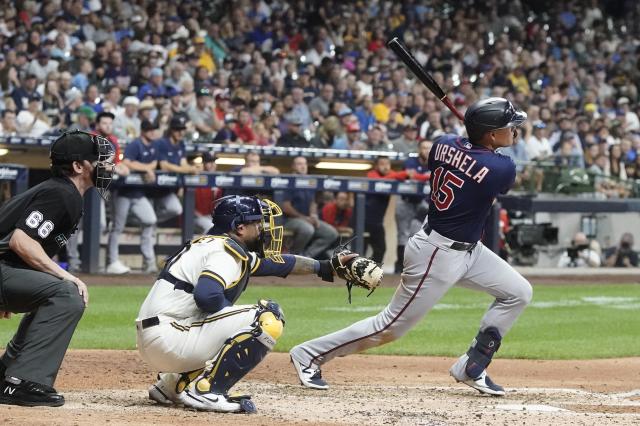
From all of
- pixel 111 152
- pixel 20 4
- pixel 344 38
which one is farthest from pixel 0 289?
pixel 344 38

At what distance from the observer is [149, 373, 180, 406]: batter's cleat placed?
5.97 metres

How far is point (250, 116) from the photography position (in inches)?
667

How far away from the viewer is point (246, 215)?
5828mm

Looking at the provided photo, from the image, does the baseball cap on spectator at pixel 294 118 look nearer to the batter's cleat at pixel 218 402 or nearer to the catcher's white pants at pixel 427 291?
the catcher's white pants at pixel 427 291

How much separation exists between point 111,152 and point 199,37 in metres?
14.0

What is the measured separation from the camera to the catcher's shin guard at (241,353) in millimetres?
5633

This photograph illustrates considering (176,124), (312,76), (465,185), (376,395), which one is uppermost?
(312,76)

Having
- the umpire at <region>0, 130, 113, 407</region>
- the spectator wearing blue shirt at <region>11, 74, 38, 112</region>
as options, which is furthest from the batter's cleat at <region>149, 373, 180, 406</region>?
the spectator wearing blue shirt at <region>11, 74, 38, 112</region>

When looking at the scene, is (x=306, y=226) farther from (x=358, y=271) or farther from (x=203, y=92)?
(x=358, y=271)

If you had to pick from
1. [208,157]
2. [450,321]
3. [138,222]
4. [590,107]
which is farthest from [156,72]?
[590,107]

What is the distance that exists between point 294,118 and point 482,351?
10.7 m

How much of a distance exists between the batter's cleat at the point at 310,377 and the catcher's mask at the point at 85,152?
5.63ft

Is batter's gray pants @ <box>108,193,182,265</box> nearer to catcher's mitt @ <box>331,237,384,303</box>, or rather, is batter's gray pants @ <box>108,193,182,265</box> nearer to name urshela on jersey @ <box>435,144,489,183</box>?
name urshela on jersey @ <box>435,144,489,183</box>

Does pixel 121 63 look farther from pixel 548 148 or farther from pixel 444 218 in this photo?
pixel 444 218
